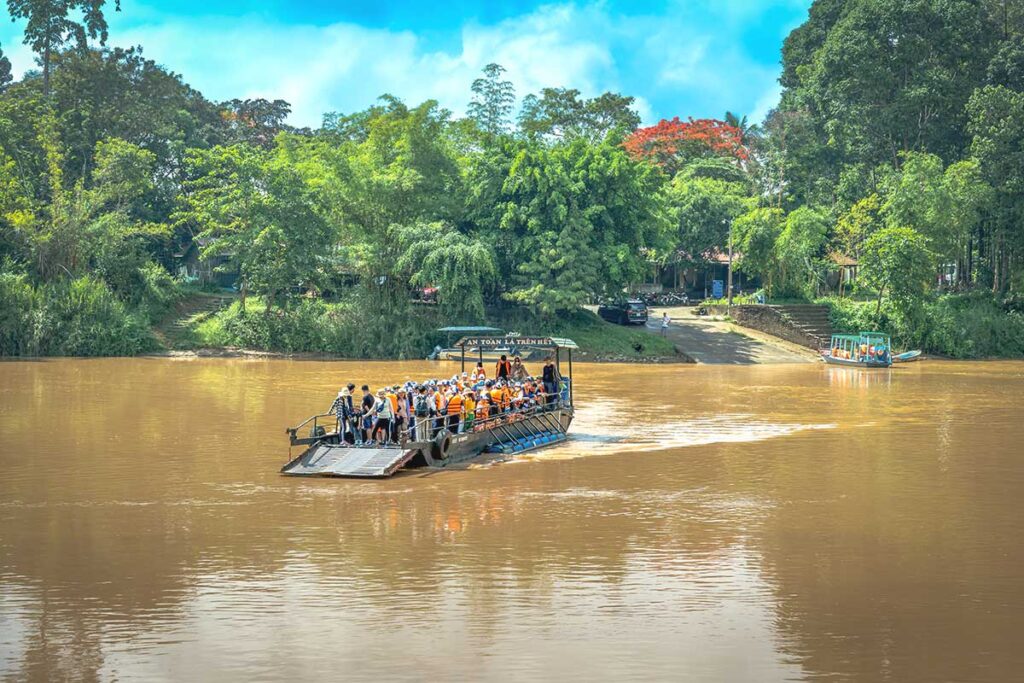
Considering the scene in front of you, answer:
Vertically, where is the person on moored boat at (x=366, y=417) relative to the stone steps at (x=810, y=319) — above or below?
below

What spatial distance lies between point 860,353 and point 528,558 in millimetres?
36167

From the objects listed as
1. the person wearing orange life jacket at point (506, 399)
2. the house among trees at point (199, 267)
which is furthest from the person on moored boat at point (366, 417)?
the house among trees at point (199, 267)

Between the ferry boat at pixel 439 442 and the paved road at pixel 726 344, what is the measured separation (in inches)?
979

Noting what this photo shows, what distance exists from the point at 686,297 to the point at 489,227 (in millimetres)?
19623

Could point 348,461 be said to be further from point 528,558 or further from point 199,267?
point 199,267

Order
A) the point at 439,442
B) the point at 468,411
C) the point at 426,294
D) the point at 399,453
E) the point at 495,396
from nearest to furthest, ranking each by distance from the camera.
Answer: the point at 399,453 → the point at 439,442 → the point at 468,411 → the point at 495,396 → the point at 426,294

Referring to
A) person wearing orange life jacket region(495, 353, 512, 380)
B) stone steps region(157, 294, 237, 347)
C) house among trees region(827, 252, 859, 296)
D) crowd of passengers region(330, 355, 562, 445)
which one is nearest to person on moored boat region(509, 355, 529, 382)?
person wearing orange life jacket region(495, 353, 512, 380)

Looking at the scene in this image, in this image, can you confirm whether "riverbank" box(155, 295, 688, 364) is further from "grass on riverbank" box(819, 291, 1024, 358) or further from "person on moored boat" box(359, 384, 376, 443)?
"person on moored boat" box(359, 384, 376, 443)

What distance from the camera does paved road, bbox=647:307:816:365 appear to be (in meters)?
50.5

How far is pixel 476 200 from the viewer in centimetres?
5159

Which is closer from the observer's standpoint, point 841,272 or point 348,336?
point 348,336

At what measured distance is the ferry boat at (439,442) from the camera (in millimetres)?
20406

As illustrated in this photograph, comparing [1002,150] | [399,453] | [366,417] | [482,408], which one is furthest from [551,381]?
[1002,150]

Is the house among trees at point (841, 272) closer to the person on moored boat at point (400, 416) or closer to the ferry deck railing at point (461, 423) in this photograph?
the ferry deck railing at point (461, 423)
